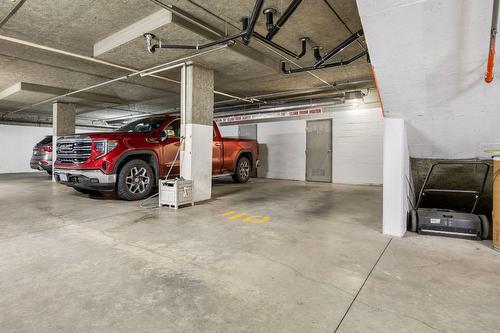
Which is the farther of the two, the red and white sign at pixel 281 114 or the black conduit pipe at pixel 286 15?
the red and white sign at pixel 281 114

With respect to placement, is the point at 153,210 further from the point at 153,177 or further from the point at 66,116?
the point at 66,116

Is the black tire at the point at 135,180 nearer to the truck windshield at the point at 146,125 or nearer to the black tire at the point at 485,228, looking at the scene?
the truck windshield at the point at 146,125

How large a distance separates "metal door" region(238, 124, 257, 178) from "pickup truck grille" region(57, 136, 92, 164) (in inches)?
256

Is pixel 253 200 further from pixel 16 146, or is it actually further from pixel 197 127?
pixel 16 146

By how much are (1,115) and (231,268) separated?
1589 centimetres

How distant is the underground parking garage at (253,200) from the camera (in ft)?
5.26

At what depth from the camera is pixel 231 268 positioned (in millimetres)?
2127

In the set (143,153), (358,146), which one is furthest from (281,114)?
(143,153)

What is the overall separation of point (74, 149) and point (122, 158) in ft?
3.47

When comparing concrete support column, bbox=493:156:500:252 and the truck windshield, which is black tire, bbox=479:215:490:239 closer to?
concrete support column, bbox=493:156:500:252

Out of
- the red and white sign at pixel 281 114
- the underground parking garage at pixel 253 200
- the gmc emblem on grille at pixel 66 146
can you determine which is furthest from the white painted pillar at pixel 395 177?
the gmc emblem on grille at pixel 66 146

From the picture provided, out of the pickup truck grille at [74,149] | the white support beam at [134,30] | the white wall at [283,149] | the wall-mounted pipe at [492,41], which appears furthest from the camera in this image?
the white wall at [283,149]

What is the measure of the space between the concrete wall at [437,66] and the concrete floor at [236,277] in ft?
4.22

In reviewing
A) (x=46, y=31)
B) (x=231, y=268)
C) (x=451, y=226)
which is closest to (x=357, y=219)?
(x=451, y=226)
